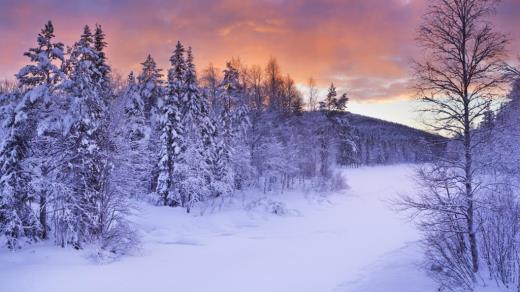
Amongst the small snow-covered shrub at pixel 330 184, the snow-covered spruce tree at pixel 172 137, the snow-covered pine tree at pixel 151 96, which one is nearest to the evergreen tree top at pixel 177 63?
the snow-covered spruce tree at pixel 172 137

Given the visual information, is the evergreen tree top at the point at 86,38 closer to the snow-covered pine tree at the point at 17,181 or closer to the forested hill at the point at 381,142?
the snow-covered pine tree at the point at 17,181

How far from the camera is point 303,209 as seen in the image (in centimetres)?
3216

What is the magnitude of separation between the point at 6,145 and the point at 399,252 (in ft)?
A: 61.9

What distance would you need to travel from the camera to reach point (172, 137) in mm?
28453

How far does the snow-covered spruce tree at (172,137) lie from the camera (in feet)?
92.9

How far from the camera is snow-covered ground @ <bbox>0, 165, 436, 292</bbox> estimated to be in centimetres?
1256

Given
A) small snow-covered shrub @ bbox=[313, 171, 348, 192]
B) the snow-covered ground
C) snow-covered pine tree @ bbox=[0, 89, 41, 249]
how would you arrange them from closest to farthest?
the snow-covered ground → snow-covered pine tree @ bbox=[0, 89, 41, 249] → small snow-covered shrub @ bbox=[313, 171, 348, 192]

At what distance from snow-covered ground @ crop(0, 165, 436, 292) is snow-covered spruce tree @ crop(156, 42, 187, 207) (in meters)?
2.04

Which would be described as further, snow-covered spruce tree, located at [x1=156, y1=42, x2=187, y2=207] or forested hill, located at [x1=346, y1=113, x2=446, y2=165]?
forested hill, located at [x1=346, y1=113, x2=446, y2=165]

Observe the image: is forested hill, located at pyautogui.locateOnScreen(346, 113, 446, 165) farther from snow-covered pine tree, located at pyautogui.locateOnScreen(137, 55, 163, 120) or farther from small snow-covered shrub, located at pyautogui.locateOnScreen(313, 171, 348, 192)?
snow-covered pine tree, located at pyautogui.locateOnScreen(137, 55, 163, 120)

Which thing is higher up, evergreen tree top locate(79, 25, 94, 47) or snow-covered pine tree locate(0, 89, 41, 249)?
evergreen tree top locate(79, 25, 94, 47)

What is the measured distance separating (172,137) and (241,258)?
14119 mm

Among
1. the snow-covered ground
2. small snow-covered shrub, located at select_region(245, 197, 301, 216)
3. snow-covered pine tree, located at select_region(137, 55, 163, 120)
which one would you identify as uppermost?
snow-covered pine tree, located at select_region(137, 55, 163, 120)

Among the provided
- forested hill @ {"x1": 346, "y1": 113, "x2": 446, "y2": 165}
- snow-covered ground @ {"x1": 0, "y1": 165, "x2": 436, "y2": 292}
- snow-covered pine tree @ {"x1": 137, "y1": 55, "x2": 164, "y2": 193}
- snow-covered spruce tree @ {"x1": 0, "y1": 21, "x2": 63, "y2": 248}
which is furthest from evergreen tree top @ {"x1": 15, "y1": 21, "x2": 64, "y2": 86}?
forested hill @ {"x1": 346, "y1": 113, "x2": 446, "y2": 165}
